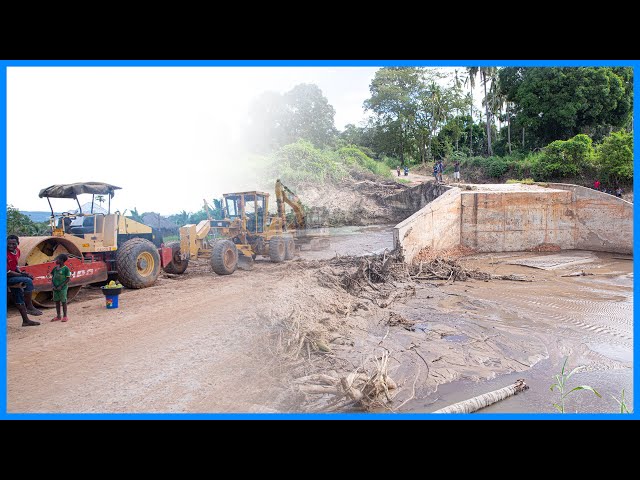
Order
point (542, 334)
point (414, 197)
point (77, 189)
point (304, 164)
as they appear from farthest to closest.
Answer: point (414, 197), point (304, 164), point (77, 189), point (542, 334)

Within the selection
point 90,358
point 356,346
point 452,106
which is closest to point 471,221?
point 452,106

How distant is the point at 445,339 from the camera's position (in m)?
5.38

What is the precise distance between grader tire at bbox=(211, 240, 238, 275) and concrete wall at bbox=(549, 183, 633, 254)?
1092 cm

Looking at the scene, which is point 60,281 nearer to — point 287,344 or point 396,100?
point 287,344

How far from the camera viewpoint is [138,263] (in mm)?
7324

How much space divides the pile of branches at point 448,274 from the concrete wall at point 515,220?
3553mm

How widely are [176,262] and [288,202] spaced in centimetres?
254

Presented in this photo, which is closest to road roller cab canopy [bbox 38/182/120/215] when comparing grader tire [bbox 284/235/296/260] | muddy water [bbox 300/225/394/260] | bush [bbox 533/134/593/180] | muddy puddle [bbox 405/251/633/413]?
grader tire [bbox 284/235/296/260]

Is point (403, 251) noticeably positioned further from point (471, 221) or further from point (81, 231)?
point (81, 231)

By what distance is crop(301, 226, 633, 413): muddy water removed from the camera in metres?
3.94

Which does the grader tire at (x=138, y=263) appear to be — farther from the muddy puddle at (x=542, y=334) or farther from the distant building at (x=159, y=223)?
the muddy puddle at (x=542, y=334)

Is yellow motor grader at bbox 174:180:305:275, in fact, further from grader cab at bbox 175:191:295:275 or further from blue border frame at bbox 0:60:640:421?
blue border frame at bbox 0:60:640:421

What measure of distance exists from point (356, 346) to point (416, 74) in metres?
3.58

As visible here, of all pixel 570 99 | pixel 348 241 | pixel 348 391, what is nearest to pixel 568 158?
pixel 570 99
